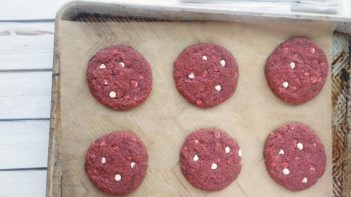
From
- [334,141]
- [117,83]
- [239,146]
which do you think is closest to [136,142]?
[117,83]

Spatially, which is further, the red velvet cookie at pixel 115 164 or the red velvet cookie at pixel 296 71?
the red velvet cookie at pixel 296 71

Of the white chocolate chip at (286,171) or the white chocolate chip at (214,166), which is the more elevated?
the white chocolate chip at (286,171)

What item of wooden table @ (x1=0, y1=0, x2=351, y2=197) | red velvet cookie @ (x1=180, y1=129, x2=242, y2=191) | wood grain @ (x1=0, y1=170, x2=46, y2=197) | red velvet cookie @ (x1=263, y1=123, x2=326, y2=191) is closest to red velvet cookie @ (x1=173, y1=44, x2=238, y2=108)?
red velvet cookie @ (x1=180, y1=129, x2=242, y2=191)

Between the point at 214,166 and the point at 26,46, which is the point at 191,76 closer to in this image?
the point at 214,166

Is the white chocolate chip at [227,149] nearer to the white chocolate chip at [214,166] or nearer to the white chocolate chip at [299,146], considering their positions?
the white chocolate chip at [214,166]

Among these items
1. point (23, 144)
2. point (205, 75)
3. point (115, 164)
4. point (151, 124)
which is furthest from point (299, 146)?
point (23, 144)

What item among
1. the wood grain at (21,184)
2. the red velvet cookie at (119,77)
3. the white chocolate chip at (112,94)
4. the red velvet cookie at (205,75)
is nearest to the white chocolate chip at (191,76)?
the red velvet cookie at (205,75)
